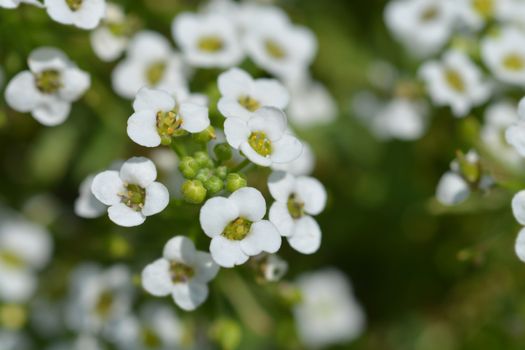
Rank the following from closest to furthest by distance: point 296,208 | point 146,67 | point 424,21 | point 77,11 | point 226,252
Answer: point 226,252, point 296,208, point 77,11, point 146,67, point 424,21

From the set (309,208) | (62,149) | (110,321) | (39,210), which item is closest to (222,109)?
(309,208)

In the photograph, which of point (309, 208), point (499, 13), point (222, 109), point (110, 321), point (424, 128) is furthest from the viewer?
point (424, 128)

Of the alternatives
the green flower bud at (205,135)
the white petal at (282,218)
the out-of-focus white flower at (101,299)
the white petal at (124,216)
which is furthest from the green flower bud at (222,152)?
the out-of-focus white flower at (101,299)

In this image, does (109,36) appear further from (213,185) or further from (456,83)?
(456,83)

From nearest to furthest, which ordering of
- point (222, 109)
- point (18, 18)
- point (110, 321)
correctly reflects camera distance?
point (222, 109) < point (18, 18) < point (110, 321)

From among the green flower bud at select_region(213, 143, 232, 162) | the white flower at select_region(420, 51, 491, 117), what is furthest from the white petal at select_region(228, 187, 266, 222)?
the white flower at select_region(420, 51, 491, 117)

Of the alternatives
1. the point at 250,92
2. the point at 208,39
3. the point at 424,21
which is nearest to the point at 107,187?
the point at 250,92

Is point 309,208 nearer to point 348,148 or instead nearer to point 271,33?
point 271,33

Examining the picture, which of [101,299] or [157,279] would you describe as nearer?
[157,279]
